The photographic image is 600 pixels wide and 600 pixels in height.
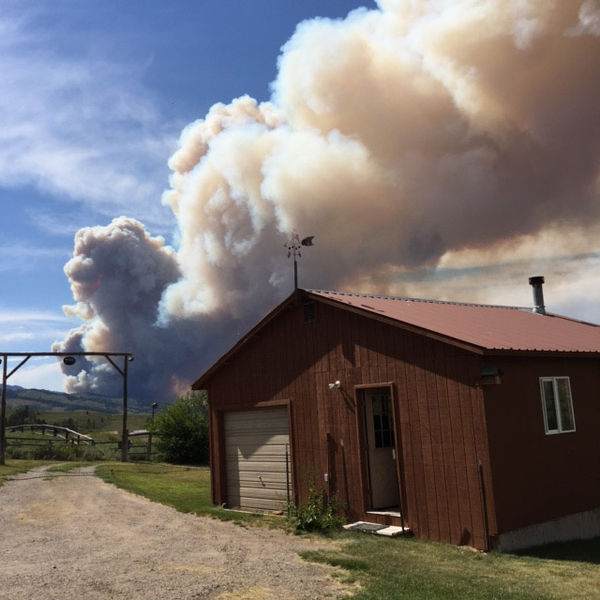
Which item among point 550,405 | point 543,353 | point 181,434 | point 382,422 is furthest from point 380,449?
point 181,434

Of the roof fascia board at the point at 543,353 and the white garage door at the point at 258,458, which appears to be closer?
the roof fascia board at the point at 543,353

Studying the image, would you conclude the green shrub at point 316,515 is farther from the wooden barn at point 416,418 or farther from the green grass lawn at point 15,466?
the green grass lawn at point 15,466

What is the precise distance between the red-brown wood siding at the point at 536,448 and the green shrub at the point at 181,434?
883 inches

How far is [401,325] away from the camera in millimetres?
13188

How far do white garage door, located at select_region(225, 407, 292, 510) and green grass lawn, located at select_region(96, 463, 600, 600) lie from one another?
152 centimetres

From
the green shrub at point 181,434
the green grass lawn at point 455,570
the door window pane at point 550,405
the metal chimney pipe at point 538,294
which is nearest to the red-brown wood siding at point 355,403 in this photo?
the green grass lawn at point 455,570

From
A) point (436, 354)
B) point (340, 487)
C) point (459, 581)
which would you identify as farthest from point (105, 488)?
point (459, 581)

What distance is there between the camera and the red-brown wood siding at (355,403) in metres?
12.1

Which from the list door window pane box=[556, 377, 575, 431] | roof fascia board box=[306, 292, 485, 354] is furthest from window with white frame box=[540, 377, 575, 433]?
roof fascia board box=[306, 292, 485, 354]

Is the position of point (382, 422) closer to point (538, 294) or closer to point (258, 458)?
point (258, 458)

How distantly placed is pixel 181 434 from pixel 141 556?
23.0 meters

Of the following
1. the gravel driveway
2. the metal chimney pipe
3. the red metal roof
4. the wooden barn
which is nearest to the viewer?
the gravel driveway

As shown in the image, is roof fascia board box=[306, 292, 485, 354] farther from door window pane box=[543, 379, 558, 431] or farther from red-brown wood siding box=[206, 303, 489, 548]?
door window pane box=[543, 379, 558, 431]

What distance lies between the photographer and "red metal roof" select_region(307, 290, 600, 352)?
13.1 m
